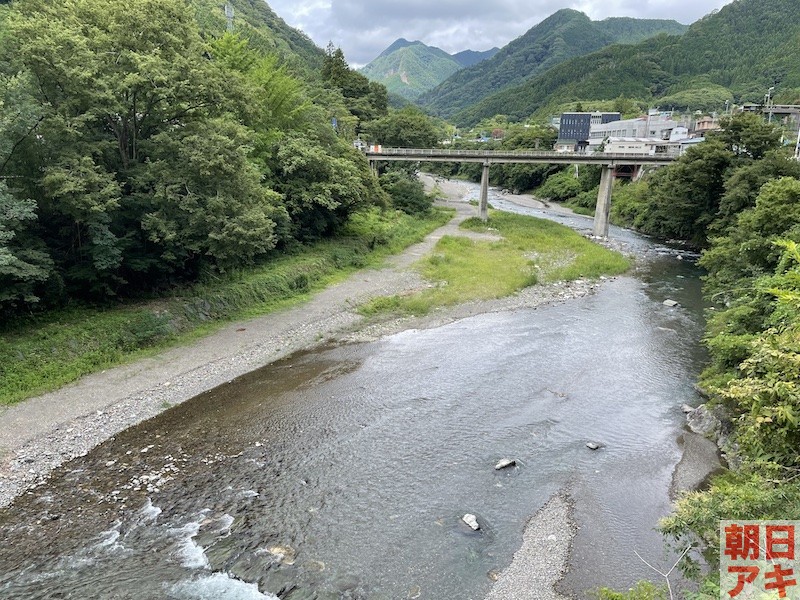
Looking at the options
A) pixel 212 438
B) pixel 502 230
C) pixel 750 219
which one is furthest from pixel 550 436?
pixel 502 230

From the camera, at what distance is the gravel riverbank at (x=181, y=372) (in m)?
12.8

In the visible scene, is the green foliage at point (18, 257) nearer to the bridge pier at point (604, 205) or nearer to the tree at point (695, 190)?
the tree at point (695, 190)

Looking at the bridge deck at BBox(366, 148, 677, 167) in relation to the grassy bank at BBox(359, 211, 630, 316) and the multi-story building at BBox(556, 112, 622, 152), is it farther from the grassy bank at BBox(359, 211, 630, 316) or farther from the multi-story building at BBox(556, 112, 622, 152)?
the multi-story building at BBox(556, 112, 622, 152)

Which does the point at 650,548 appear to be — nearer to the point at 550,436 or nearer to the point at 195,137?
the point at 550,436

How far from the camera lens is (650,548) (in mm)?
10086

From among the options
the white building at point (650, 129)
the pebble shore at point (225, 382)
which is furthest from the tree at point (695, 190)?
the white building at point (650, 129)

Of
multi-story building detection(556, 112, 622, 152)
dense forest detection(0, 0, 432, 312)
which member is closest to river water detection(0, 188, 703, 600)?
dense forest detection(0, 0, 432, 312)

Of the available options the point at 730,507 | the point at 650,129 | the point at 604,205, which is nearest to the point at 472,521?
the point at 730,507

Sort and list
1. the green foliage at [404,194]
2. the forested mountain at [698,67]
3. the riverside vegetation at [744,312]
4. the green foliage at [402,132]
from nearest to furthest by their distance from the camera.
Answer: the riverside vegetation at [744,312] → the green foliage at [404,194] → the green foliage at [402,132] → the forested mountain at [698,67]

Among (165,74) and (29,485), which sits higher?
(165,74)

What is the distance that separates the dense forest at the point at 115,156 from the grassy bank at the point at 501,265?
28.7 feet

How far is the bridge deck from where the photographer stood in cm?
4666

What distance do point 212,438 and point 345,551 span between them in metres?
5.66
